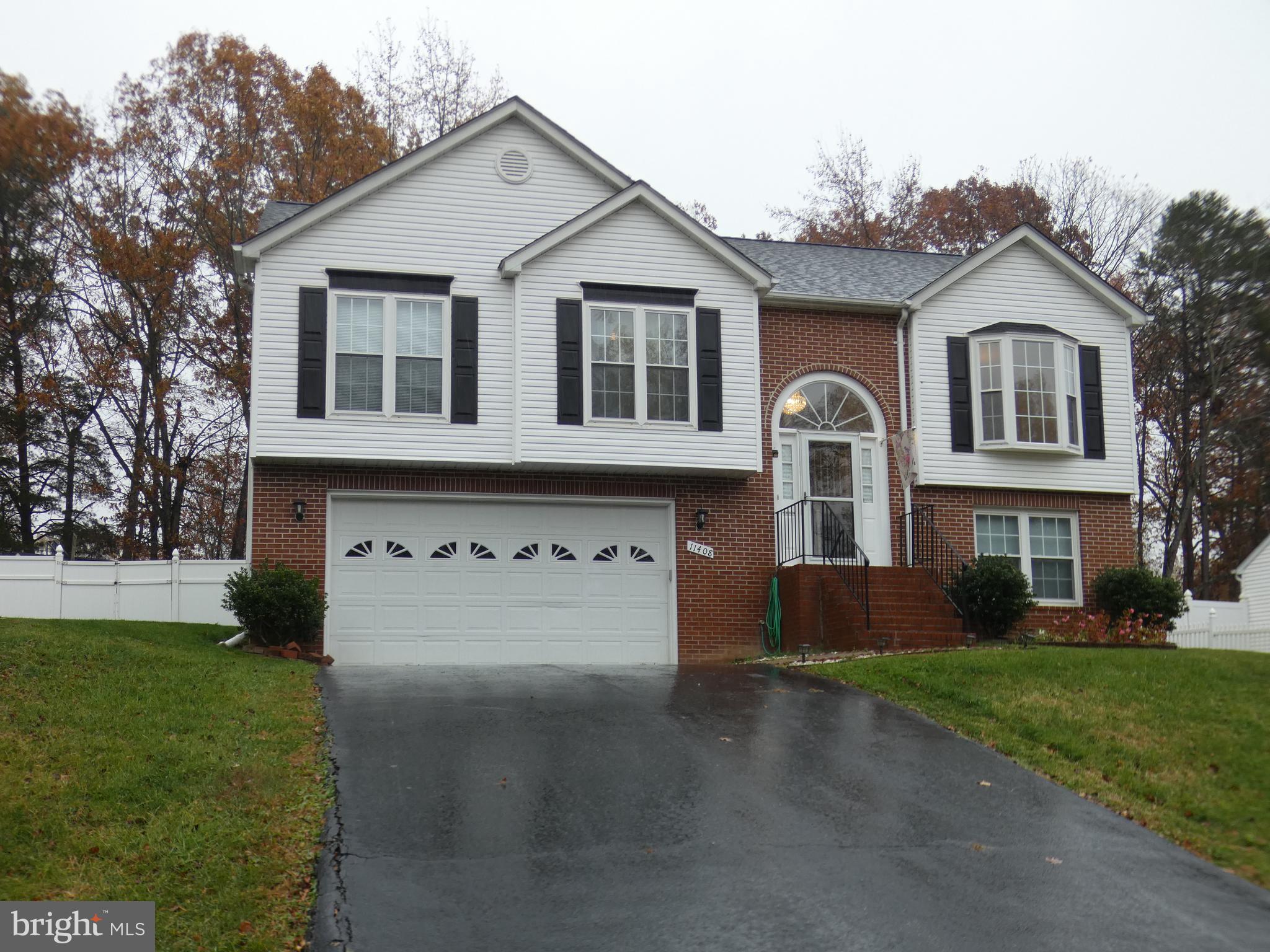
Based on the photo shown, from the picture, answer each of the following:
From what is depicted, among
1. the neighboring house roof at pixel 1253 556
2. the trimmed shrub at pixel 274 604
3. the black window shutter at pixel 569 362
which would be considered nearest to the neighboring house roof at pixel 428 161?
the black window shutter at pixel 569 362

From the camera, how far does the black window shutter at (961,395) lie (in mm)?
19875

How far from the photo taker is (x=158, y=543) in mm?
31125

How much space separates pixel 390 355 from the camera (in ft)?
57.8

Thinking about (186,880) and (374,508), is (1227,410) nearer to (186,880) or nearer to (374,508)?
(186,880)

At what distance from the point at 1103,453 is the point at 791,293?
5690 mm

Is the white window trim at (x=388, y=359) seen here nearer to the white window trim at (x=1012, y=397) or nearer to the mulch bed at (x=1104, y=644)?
the white window trim at (x=1012, y=397)

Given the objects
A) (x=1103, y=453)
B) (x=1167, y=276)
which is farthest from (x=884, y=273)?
(x=1167, y=276)

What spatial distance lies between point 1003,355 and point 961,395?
2.93 ft

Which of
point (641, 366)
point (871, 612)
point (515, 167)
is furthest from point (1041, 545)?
point (515, 167)

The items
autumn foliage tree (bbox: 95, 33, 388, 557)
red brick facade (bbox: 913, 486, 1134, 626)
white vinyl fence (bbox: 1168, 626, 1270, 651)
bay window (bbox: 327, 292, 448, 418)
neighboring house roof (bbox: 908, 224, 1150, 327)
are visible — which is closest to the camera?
bay window (bbox: 327, 292, 448, 418)

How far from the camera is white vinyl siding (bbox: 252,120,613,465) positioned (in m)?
17.2

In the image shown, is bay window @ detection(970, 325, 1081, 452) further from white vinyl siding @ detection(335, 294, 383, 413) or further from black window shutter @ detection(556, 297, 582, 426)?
white vinyl siding @ detection(335, 294, 383, 413)

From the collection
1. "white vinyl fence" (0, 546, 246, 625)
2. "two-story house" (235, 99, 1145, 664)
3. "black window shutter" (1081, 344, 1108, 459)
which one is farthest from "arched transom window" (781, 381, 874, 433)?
"white vinyl fence" (0, 546, 246, 625)

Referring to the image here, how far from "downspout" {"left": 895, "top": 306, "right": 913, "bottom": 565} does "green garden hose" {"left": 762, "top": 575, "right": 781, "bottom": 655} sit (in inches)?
A: 87.5
